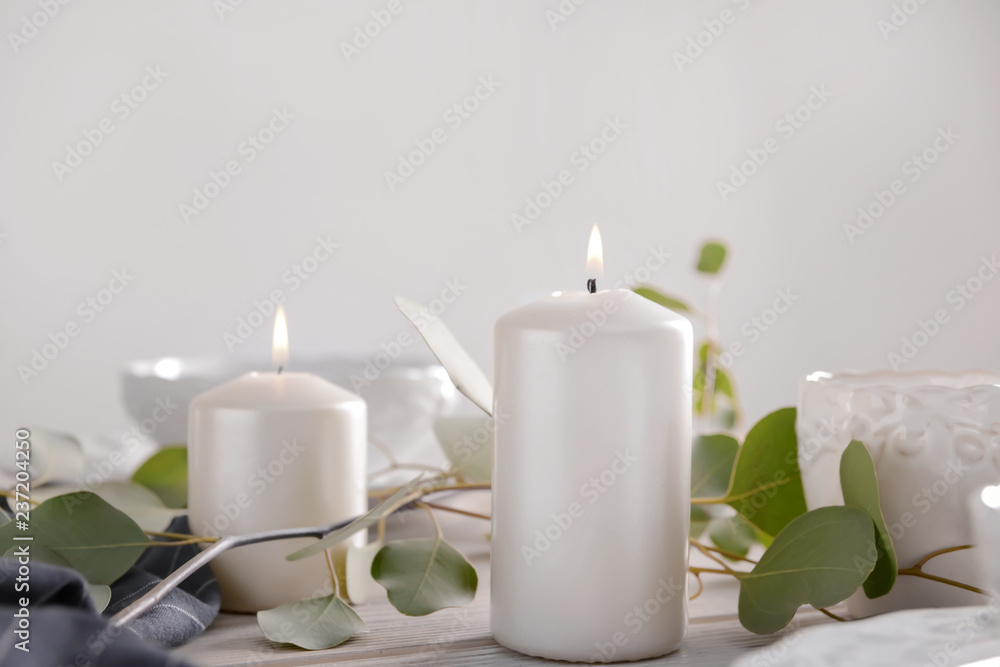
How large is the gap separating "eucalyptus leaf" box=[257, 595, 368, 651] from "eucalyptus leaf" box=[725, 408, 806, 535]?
0.65 feet

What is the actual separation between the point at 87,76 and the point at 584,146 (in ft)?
2.38

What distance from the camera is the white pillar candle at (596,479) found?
32 centimetres

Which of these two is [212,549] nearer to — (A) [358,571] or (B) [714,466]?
(A) [358,571]

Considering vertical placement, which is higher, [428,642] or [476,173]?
[476,173]

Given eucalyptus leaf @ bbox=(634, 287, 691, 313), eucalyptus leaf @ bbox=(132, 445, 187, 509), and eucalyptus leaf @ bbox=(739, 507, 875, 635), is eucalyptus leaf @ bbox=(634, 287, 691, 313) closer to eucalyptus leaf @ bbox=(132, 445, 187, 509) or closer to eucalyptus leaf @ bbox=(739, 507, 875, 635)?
eucalyptus leaf @ bbox=(739, 507, 875, 635)

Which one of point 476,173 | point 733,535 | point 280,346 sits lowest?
point 733,535

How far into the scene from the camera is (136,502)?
0.47 meters

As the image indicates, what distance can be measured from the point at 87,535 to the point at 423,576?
152 mm

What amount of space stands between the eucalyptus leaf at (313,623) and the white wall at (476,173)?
0.84m

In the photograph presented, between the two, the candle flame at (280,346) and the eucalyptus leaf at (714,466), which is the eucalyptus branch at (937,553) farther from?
the candle flame at (280,346)

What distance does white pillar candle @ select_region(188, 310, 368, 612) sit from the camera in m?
0.40

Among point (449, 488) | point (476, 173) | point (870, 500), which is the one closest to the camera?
point (870, 500)

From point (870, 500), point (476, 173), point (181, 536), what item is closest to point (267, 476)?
point (181, 536)

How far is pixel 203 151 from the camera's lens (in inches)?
45.7
